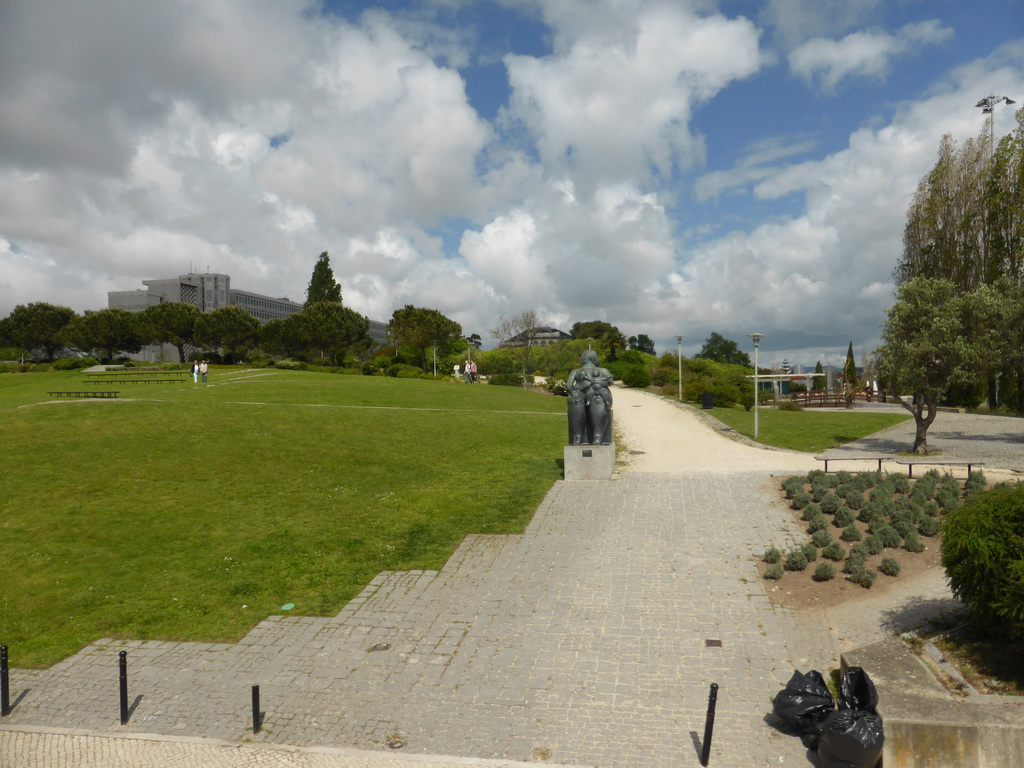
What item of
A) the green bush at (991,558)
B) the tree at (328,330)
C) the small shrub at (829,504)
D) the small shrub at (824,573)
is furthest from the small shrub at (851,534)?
the tree at (328,330)

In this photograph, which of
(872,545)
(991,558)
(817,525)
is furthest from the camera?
(817,525)

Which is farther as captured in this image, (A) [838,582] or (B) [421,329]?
(B) [421,329]

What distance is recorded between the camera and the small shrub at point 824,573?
891 cm

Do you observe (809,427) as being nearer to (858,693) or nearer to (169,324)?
(858,693)

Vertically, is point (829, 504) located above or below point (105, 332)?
below

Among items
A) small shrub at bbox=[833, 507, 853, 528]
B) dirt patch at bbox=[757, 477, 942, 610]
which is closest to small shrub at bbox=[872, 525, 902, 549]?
dirt patch at bbox=[757, 477, 942, 610]

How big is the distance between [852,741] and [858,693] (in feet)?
2.12

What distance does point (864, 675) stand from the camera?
548cm

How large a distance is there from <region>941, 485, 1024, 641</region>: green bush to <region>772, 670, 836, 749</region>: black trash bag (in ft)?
5.54

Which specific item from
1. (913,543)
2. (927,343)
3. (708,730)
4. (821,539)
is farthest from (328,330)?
(708,730)

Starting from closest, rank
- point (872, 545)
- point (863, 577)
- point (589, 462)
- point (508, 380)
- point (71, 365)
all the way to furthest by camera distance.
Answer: point (863, 577) < point (872, 545) < point (589, 462) < point (508, 380) < point (71, 365)

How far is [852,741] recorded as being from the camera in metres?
4.90

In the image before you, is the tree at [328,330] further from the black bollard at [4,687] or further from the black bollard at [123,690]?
the black bollard at [123,690]

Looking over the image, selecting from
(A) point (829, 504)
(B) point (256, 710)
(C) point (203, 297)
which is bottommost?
(B) point (256, 710)
